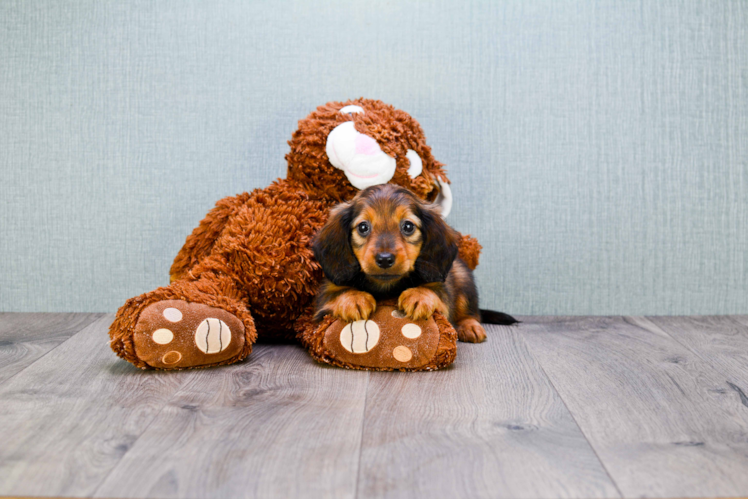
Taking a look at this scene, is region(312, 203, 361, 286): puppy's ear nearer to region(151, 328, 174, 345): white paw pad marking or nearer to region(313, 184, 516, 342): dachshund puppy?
region(313, 184, 516, 342): dachshund puppy

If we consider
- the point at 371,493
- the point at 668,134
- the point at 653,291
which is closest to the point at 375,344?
the point at 371,493

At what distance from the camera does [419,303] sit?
156cm

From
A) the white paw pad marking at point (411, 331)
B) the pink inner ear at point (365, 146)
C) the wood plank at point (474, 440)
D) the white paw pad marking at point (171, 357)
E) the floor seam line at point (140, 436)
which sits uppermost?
the pink inner ear at point (365, 146)

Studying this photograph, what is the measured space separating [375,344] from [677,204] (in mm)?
1390

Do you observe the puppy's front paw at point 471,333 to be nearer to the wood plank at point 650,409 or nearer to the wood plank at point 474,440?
the wood plank at point 650,409

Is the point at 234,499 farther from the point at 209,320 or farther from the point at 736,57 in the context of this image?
the point at 736,57

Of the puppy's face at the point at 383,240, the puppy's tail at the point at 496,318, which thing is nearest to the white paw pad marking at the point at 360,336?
the puppy's face at the point at 383,240

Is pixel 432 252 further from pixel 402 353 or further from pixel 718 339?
pixel 718 339

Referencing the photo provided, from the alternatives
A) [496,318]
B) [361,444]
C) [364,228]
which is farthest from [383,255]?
[496,318]

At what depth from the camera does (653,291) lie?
234 centimetres

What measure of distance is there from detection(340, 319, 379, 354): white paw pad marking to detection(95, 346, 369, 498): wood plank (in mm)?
64

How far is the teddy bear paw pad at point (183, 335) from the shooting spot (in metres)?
1.49

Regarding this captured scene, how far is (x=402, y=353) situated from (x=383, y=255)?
25 centimetres

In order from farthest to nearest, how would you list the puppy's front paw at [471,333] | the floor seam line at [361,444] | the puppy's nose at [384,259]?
1. the puppy's front paw at [471,333]
2. the puppy's nose at [384,259]
3. the floor seam line at [361,444]
